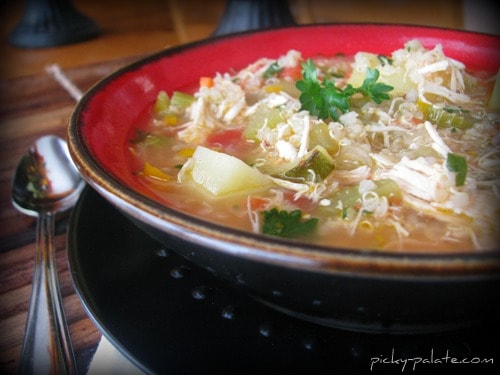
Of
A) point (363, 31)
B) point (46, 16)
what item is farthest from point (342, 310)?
point (46, 16)

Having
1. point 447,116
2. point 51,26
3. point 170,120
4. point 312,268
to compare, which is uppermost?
point 312,268

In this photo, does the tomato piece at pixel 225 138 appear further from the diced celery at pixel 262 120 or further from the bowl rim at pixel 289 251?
the bowl rim at pixel 289 251

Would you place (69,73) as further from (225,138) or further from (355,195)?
(355,195)

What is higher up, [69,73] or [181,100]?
[181,100]

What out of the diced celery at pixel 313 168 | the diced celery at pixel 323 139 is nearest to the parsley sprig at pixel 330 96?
the diced celery at pixel 323 139

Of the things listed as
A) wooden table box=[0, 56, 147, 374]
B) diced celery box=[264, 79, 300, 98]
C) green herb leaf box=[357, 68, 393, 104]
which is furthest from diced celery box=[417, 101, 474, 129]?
wooden table box=[0, 56, 147, 374]

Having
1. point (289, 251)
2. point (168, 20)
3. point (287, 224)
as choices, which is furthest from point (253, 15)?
point (289, 251)
